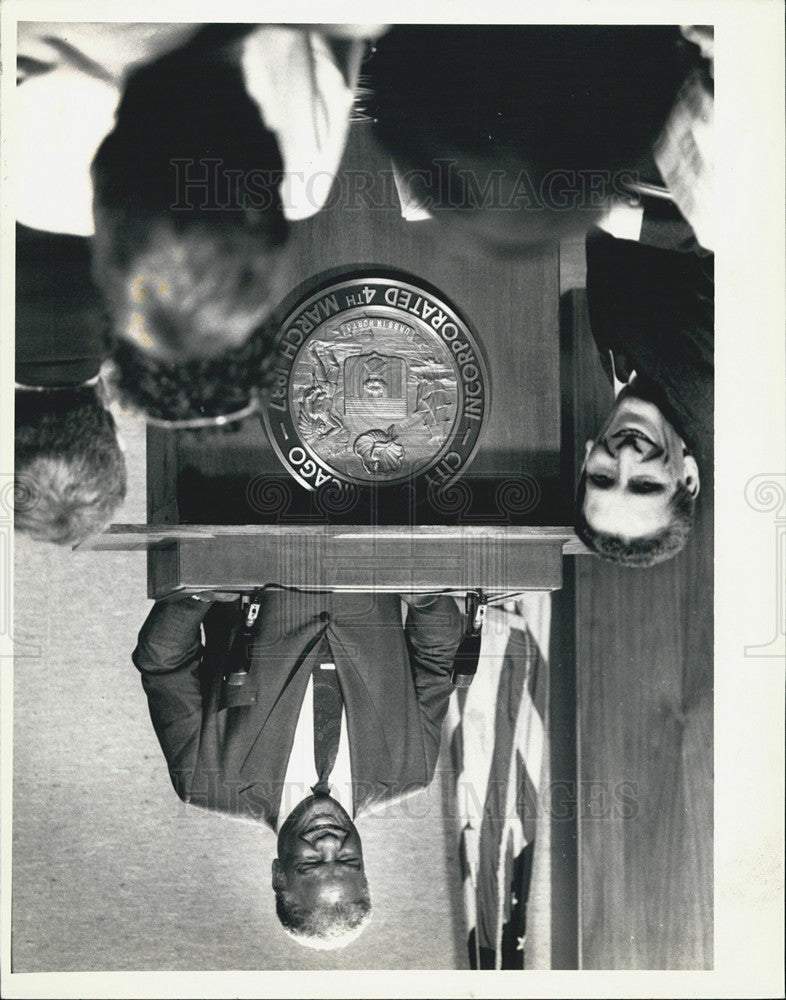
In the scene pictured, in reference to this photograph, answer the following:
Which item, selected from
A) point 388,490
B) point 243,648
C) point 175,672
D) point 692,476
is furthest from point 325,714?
point 692,476

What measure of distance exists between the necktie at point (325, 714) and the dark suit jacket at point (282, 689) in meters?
0.02

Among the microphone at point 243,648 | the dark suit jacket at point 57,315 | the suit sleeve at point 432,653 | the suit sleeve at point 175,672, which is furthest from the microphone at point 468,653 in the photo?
the dark suit jacket at point 57,315

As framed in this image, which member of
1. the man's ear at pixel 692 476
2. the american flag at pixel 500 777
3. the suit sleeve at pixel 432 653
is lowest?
the american flag at pixel 500 777

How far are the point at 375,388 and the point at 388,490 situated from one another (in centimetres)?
29

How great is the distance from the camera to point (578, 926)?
3174mm

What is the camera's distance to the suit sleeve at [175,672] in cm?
310

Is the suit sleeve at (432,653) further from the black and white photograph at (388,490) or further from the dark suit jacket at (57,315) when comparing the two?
the dark suit jacket at (57,315)

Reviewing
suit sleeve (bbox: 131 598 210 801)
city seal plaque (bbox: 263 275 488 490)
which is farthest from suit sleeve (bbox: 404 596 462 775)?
suit sleeve (bbox: 131 598 210 801)

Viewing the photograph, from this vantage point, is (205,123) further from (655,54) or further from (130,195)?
(655,54)

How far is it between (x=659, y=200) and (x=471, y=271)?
22.8 inches

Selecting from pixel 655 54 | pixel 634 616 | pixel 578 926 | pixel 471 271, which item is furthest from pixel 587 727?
pixel 655 54

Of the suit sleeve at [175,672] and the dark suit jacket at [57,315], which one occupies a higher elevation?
the dark suit jacket at [57,315]

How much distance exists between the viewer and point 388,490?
315cm

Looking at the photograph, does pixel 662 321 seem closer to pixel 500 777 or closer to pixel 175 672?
pixel 500 777
